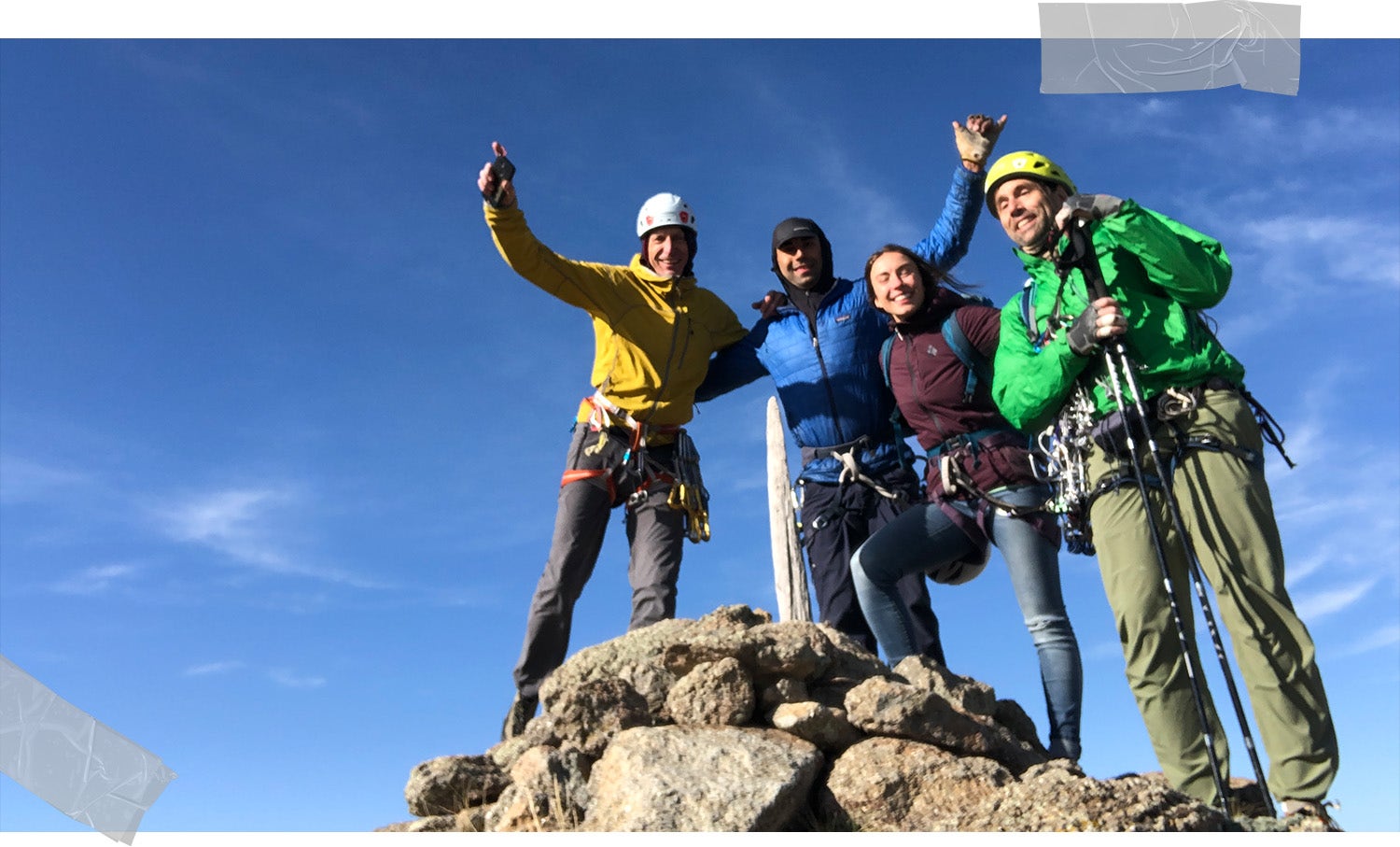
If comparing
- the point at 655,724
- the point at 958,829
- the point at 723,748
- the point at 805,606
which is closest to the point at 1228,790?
the point at 958,829

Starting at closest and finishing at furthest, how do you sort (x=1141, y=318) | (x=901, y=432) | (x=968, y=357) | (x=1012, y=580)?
(x=1141, y=318) → (x=1012, y=580) → (x=968, y=357) → (x=901, y=432)

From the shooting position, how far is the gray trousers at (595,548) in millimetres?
7719

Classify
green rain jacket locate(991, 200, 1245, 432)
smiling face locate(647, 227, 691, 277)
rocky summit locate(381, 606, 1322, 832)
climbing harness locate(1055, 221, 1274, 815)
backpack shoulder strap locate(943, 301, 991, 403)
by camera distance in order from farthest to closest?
smiling face locate(647, 227, 691, 277)
backpack shoulder strap locate(943, 301, 991, 403)
green rain jacket locate(991, 200, 1245, 432)
climbing harness locate(1055, 221, 1274, 815)
rocky summit locate(381, 606, 1322, 832)

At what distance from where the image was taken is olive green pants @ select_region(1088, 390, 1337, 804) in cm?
482

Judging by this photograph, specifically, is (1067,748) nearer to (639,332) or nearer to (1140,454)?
(1140,454)

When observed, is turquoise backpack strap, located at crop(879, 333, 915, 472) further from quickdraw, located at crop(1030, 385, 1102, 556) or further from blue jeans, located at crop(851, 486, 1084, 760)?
quickdraw, located at crop(1030, 385, 1102, 556)

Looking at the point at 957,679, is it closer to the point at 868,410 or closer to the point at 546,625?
the point at 868,410

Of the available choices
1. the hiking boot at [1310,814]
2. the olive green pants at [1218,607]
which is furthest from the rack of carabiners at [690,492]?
the hiking boot at [1310,814]

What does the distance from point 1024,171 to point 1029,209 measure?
0.69 feet

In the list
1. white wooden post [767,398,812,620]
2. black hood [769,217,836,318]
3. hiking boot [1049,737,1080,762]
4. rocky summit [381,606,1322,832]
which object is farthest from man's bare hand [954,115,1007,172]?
white wooden post [767,398,812,620]

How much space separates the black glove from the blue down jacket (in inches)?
79.4

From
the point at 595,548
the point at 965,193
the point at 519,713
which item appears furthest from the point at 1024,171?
the point at 519,713

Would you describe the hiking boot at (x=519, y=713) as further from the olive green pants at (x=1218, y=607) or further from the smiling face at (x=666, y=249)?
the olive green pants at (x=1218, y=607)

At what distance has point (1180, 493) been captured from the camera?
17.3 ft
